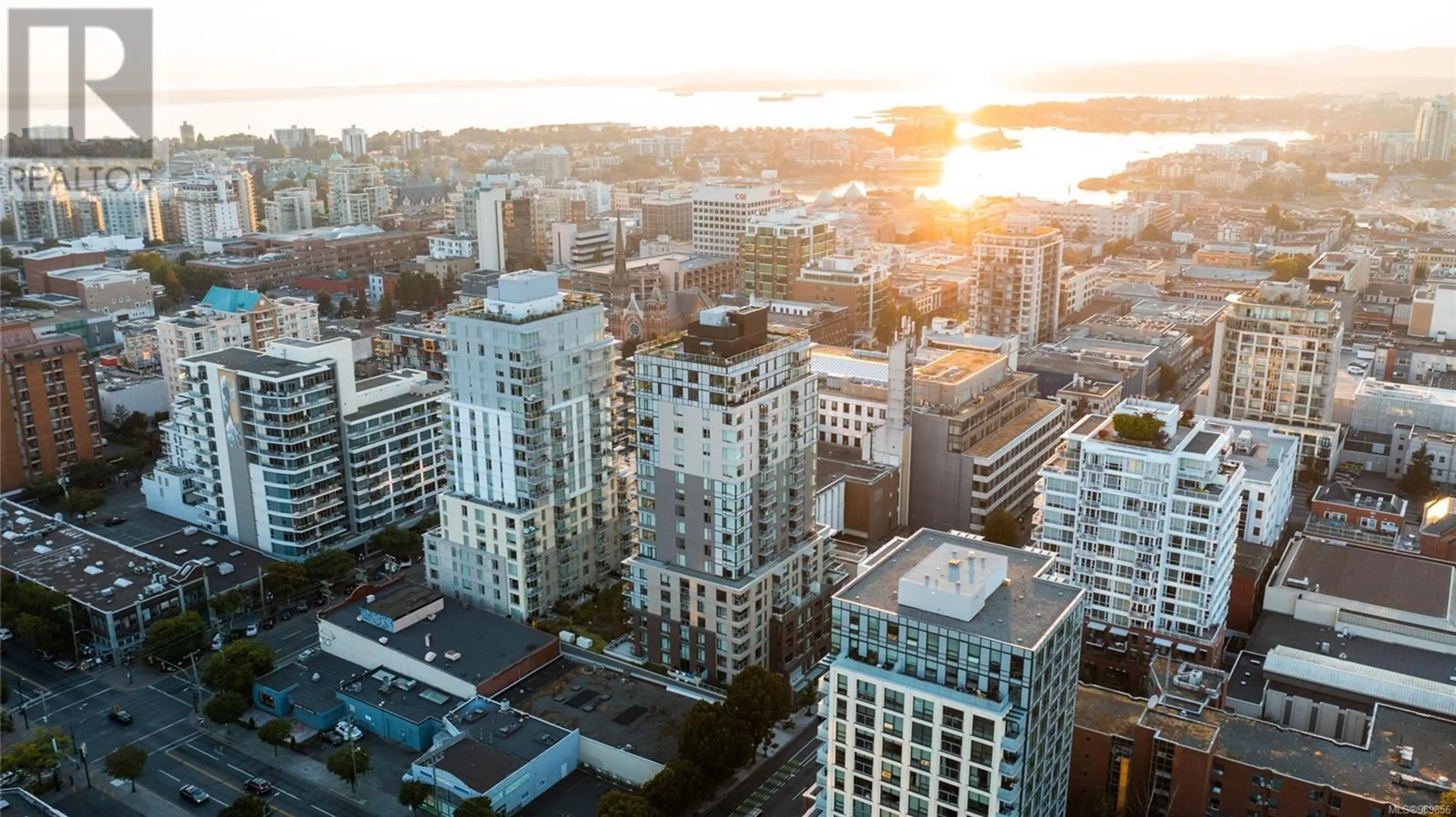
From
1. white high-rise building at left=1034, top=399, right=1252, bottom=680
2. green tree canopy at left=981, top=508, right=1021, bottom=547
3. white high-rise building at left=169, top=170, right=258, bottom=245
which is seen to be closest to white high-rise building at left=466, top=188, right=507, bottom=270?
white high-rise building at left=169, top=170, right=258, bottom=245

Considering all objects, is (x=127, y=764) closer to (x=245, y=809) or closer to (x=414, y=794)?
(x=245, y=809)

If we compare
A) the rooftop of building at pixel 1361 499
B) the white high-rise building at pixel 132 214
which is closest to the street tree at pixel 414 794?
the rooftop of building at pixel 1361 499

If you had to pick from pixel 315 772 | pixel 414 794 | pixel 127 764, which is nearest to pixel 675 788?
pixel 414 794

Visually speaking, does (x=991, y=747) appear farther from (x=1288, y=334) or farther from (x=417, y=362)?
(x=417, y=362)

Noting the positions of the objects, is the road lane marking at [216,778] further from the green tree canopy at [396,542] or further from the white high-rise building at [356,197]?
the white high-rise building at [356,197]

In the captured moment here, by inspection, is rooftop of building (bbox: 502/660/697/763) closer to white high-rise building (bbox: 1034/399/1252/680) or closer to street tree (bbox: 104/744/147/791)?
street tree (bbox: 104/744/147/791)
